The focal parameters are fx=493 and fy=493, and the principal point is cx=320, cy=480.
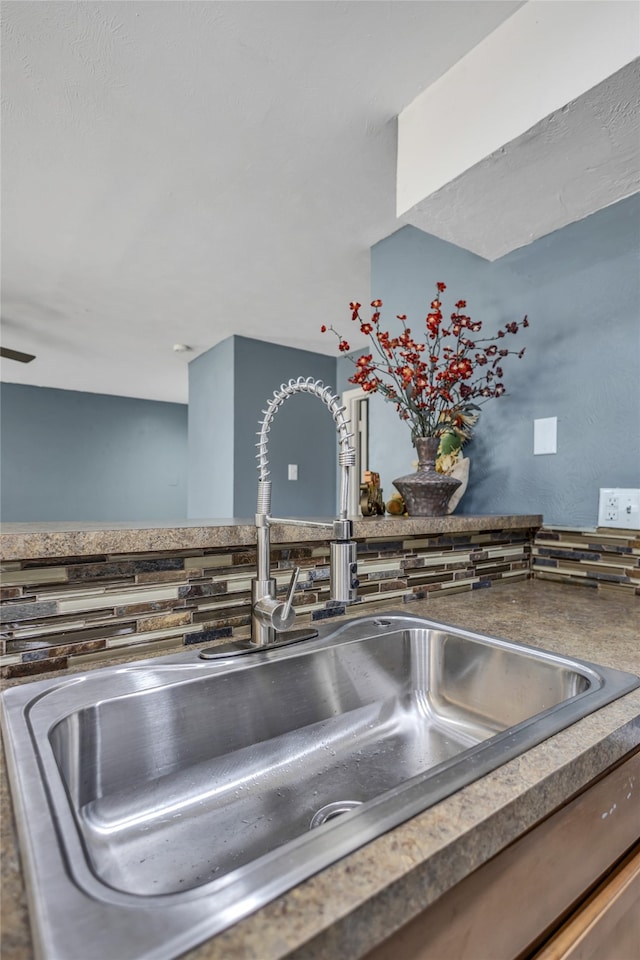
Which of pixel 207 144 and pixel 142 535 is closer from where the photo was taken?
pixel 142 535

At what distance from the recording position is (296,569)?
2.76ft

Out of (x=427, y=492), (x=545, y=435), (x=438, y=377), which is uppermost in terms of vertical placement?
(x=438, y=377)

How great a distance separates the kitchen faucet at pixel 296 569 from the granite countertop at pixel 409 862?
35 cm

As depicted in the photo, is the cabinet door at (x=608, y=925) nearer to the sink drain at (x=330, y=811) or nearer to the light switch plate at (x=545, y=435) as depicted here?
the sink drain at (x=330, y=811)

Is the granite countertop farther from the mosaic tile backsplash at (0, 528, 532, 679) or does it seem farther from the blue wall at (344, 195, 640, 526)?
the blue wall at (344, 195, 640, 526)

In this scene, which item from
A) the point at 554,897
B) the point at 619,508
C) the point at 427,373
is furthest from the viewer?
the point at 427,373

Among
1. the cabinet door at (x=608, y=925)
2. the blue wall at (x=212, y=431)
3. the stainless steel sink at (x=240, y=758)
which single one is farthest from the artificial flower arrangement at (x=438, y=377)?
the blue wall at (x=212, y=431)

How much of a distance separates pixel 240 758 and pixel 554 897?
43cm

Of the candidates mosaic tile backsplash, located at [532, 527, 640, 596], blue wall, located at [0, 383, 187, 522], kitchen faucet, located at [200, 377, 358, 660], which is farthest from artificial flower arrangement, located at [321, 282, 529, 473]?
blue wall, located at [0, 383, 187, 522]

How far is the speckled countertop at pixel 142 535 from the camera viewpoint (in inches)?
28.0

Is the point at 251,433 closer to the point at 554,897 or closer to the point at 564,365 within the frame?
the point at 564,365

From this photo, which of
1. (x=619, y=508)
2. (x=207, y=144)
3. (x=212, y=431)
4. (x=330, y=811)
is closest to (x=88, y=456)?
(x=212, y=431)

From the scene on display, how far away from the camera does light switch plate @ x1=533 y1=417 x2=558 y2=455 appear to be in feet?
4.94

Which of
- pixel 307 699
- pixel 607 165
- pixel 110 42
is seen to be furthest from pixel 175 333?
pixel 307 699
